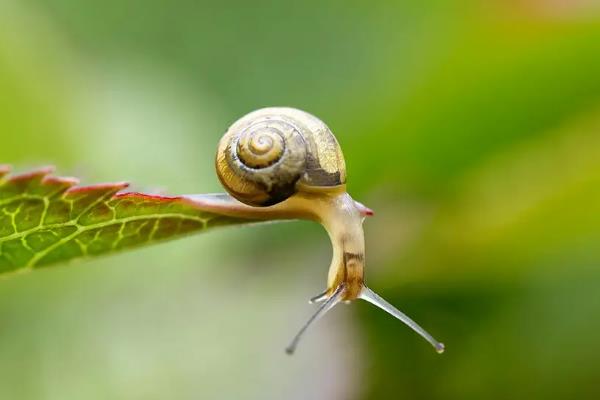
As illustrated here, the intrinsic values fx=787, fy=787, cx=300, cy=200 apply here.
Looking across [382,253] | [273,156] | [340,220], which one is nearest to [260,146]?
[273,156]

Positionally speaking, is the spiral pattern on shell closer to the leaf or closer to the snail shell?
the snail shell

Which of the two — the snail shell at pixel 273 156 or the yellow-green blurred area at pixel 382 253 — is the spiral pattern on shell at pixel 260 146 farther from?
the yellow-green blurred area at pixel 382 253

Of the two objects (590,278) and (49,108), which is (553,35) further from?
(49,108)

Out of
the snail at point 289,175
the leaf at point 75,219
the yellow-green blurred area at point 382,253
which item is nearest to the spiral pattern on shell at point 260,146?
the snail at point 289,175

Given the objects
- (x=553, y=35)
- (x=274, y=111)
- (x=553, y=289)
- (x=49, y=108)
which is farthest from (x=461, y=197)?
(x=49, y=108)

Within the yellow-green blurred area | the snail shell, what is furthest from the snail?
the yellow-green blurred area

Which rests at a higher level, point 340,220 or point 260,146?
point 260,146

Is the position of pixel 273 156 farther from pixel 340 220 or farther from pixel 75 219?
pixel 75 219
